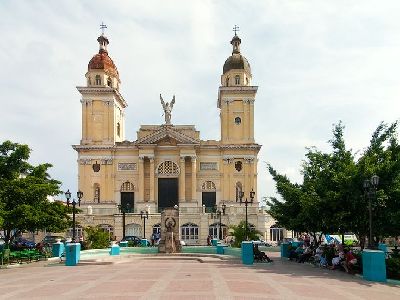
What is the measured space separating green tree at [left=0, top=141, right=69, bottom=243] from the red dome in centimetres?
3571

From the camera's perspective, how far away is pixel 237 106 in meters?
69.8

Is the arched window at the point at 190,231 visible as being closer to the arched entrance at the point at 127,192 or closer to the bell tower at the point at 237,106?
the arched entrance at the point at 127,192

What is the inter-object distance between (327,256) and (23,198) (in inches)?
701

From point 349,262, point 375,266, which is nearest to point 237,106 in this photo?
point 349,262

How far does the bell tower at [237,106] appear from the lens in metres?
69.0

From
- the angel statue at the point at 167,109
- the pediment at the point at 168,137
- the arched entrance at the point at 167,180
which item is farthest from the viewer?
the angel statue at the point at 167,109

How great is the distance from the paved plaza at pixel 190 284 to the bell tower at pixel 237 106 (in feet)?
147

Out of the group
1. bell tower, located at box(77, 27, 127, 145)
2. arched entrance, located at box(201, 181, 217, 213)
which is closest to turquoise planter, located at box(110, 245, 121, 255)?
arched entrance, located at box(201, 181, 217, 213)

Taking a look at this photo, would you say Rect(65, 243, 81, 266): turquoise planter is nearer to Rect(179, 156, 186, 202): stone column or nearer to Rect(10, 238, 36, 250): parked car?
Rect(10, 238, 36, 250): parked car

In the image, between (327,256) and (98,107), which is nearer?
(327,256)

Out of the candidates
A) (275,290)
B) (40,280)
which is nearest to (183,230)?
(40,280)

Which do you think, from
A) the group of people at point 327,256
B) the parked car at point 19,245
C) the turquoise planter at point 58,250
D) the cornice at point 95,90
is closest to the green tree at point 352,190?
the group of people at point 327,256

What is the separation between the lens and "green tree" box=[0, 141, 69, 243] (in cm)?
3123

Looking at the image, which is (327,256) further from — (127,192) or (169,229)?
(127,192)
